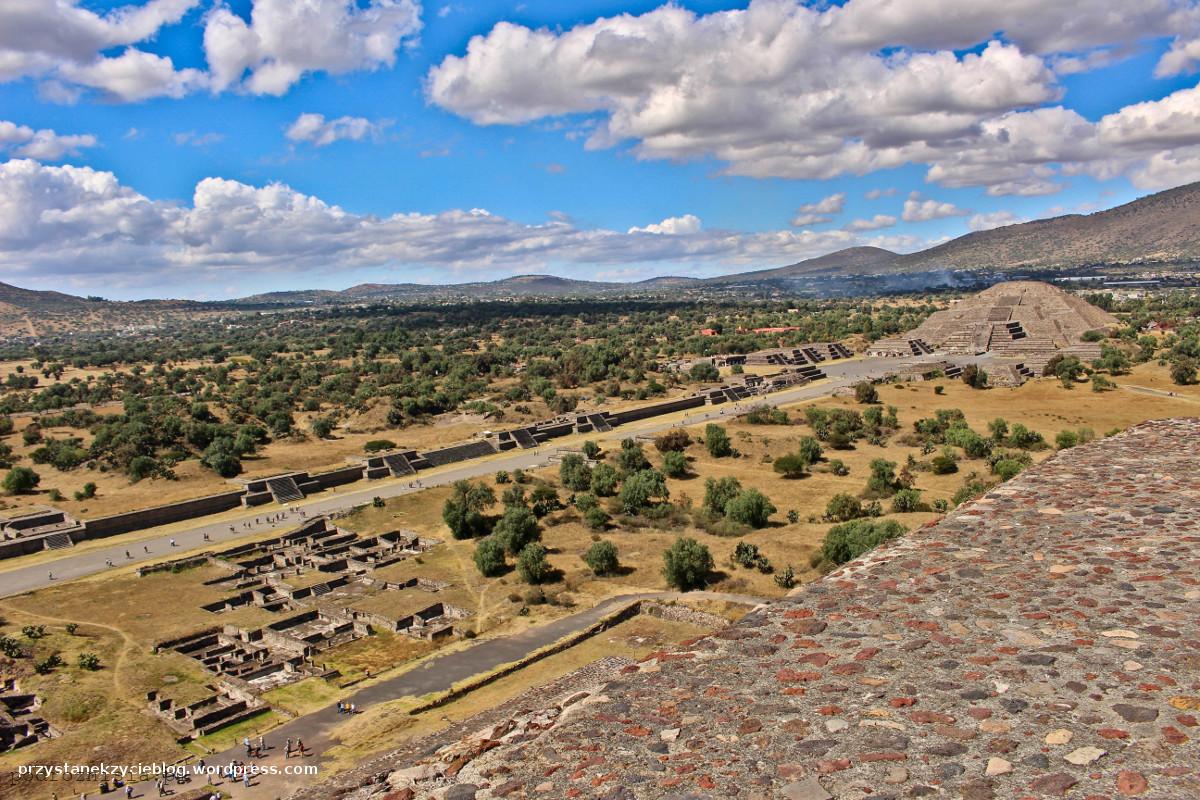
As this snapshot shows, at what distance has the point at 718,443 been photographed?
5069cm

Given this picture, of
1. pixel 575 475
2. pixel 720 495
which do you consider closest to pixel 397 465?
pixel 575 475

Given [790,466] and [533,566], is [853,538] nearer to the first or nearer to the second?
[533,566]

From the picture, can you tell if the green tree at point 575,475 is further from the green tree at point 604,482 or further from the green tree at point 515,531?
the green tree at point 515,531

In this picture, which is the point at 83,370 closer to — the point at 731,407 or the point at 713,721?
the point at 731,407

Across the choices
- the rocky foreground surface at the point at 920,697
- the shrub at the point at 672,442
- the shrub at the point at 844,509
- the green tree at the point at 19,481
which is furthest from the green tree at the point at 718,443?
the green tree at the point at 19,481

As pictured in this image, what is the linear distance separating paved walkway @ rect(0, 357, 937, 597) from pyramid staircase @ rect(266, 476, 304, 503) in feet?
2.64

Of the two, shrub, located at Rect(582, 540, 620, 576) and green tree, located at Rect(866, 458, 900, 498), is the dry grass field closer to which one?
shrub, located at Rect(582, 540, 620, 576)

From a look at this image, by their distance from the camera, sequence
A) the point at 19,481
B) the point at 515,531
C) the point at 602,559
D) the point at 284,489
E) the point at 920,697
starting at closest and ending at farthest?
the point at 920,697 < the point at 602,559 < the point at 515,531 < the point at 284,489 < the point at 19,481

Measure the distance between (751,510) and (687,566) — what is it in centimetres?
782

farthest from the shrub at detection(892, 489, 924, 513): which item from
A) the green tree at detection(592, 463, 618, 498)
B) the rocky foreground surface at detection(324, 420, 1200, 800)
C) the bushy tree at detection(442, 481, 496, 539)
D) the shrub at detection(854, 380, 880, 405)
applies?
the shrub at detection(854, 380, 880, 405)

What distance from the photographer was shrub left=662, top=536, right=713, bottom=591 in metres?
29.0

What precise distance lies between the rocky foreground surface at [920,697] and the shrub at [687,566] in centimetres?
2110

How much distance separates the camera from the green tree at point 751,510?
35750 mm

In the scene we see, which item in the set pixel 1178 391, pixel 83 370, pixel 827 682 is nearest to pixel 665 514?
pixel 827 682
